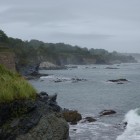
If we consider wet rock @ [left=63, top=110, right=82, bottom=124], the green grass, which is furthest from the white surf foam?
the green grass

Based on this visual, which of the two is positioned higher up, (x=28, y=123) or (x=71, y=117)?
(x=28, y=123)

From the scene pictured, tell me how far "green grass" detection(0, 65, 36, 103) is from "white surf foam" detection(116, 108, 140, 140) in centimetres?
1117

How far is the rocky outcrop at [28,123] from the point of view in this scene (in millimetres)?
14680

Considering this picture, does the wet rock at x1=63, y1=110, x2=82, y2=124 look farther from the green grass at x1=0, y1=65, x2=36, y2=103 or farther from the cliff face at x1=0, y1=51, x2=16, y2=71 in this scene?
the cliff face at x1=0, y1=51, x2=16, y2=71

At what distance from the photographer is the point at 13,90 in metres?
15.4

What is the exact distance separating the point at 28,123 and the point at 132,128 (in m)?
16.0

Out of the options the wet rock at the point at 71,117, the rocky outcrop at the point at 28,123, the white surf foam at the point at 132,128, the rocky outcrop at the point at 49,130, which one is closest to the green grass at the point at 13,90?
the rocky outcrop at the point at 28,123

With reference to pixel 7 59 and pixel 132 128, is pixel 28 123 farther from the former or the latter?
pixel 7 59

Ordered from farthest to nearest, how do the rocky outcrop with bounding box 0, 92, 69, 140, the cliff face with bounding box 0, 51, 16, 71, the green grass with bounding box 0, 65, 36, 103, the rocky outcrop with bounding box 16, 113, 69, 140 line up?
the cliff face with bounding box 0, 51, 16, 71
the green grass with bounding box 0, 65, 36, 103
the rocky outcrop with bounding box 16, 113, 69, 140
the rocky outcrop with bounding box 0, 92, 69, 140

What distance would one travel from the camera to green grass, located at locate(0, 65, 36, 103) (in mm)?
15125

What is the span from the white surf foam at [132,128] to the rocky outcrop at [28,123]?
10.9m

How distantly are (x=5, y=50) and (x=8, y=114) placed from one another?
2329 inches

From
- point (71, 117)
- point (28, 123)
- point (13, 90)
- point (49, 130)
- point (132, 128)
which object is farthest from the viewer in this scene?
point (71, 117)

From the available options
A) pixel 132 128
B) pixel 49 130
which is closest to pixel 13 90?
pixel 49 130
